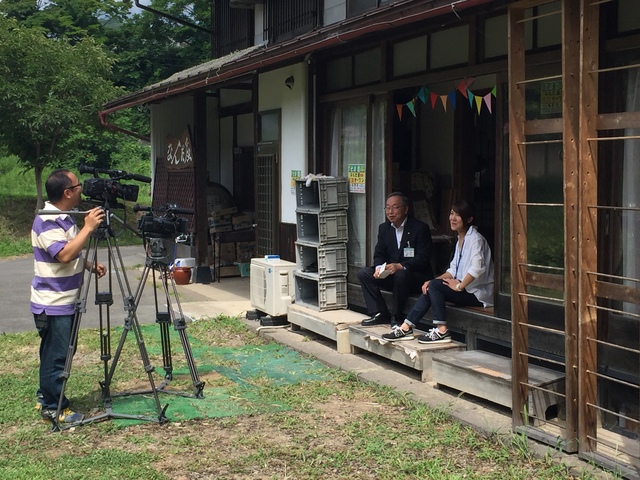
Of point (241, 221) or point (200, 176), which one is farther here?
point (241, 221)

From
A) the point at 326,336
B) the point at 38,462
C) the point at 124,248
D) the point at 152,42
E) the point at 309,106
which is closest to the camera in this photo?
the point at 38,462

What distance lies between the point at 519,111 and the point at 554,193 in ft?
3.51

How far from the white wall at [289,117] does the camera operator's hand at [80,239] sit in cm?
408

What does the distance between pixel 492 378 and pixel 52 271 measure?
129 inches

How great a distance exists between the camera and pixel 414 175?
9227mm

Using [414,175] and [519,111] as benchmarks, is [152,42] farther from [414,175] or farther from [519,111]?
[519,111]

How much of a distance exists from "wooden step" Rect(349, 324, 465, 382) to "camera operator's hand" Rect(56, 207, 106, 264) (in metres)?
2.79

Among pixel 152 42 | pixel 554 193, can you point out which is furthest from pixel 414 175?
pixel 152 42

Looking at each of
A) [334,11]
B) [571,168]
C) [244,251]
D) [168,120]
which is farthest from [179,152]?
[571,168]

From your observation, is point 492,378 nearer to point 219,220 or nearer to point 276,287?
point 276,287

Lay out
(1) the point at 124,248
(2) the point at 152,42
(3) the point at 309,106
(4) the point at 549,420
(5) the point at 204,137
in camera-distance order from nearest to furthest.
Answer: (4) the point at 549,420
(3) the point at 309,106
(5) the point at 204,137
(1) the point at 124,248
(2) the point at 152,42

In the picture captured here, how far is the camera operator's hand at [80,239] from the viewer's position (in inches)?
203

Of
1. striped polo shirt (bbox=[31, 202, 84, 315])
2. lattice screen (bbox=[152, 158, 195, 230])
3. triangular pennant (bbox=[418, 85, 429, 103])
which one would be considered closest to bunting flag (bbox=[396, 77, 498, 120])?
triangular pennant (bbox=[418, 85, 429, 103])

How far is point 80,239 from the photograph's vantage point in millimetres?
5156
